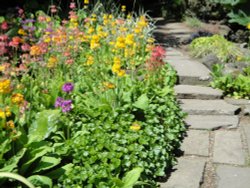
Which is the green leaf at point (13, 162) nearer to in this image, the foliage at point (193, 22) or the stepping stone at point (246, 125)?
the stepping stone at point (246, 125)

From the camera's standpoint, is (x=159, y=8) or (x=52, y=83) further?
(x=159, y=8)

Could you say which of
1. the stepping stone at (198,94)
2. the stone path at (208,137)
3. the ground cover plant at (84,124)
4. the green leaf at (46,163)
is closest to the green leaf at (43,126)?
the ground cover plant at (84,124)

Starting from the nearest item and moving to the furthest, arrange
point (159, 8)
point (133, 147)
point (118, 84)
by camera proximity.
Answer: point (133, 147)
point (118, 84)
point (159, 8)

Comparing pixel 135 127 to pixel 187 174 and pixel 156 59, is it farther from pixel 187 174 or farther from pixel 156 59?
pixel 156 59

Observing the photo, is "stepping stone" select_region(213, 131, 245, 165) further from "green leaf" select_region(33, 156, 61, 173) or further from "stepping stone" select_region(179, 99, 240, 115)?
"green leaf" select_region(33, 156, 61, 173)

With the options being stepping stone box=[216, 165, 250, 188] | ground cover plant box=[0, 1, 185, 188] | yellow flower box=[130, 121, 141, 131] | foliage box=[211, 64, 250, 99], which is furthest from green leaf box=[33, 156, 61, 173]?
foliage box=[211, 64, 250, 99]

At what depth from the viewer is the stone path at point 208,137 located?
12.8ft

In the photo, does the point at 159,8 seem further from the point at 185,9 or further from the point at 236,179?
the point at 236,179

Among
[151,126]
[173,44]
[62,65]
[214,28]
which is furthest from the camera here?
[214,28]

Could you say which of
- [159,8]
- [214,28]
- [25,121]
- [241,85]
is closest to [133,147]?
[25,121]

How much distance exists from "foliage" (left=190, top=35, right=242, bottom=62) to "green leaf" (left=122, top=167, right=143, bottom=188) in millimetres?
4371

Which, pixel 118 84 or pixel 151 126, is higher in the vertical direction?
pixel 118 84

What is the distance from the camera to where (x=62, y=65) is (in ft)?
17.2

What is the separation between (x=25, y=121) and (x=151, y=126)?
3.87 feet
